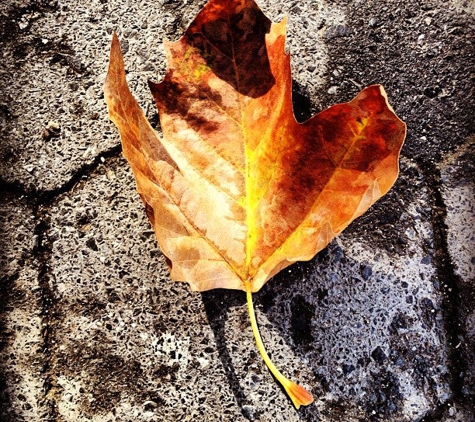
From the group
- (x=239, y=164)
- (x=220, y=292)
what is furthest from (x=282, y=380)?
(x=239, y=164)

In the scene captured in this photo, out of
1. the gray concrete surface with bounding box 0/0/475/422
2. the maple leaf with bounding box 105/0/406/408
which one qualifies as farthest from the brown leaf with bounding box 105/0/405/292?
the gray concrete surface with bounding box 0/0/475/422

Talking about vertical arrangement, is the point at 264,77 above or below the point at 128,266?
above

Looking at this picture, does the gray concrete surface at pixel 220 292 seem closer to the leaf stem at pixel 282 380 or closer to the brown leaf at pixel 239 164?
the leaf stem at pixel 282 380

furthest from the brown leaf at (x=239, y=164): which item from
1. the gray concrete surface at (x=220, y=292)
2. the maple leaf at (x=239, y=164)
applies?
the gray concrete surface at (x=220, y=292)

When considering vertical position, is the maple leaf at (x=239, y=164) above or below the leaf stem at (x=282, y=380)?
above

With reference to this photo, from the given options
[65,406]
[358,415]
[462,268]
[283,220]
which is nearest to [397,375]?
[358,415]

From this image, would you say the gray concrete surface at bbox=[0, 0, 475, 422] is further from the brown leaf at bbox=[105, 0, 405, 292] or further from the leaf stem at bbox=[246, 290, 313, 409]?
the brown leaf at bbox=[105, 0, 405, 292]

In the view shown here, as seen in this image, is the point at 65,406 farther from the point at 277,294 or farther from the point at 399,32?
the point at 399,32
